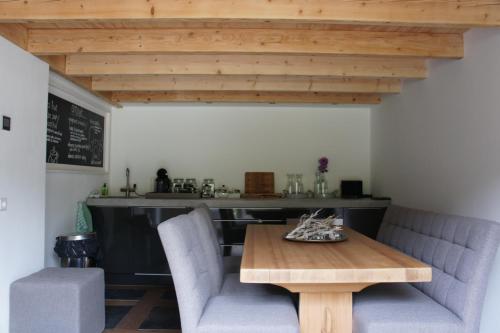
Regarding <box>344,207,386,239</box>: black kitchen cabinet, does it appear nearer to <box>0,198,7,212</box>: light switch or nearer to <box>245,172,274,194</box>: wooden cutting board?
<box>245,172,274,194</box>: wooden cutting board

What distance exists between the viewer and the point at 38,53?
2881 mm

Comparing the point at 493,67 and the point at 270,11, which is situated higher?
the point at 270,11

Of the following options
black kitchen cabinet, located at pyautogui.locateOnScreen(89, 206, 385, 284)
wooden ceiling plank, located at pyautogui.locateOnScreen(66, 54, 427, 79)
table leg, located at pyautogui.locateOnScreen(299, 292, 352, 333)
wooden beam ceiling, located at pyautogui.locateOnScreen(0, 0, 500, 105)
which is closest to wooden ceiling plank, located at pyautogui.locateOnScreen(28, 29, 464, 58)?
wooden beam ceiling, located at pyautogui.locateOnScreen(0, 0, 500, 105)

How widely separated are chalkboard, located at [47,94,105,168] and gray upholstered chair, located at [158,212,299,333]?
83.0 inches

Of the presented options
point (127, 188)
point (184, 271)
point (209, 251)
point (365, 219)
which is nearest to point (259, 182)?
point (365, 219)

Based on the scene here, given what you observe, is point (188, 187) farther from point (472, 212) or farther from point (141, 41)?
point (472, 212)

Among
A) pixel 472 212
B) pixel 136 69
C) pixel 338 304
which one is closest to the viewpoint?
pixel 338 304

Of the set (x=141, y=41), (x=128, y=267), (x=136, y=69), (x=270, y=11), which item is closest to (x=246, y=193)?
(x=128, y=267)

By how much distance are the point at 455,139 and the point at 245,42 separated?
1737 millimetres

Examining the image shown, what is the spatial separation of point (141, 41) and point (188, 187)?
89.2 inches

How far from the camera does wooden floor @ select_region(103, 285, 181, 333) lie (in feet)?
9.97

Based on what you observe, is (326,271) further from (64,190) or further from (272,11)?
(64,190)

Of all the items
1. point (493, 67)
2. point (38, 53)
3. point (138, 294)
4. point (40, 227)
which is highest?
point (38, 53)

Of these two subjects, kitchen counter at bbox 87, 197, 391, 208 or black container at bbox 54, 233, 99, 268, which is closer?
black container at bbox 54, 233, 99, 268
